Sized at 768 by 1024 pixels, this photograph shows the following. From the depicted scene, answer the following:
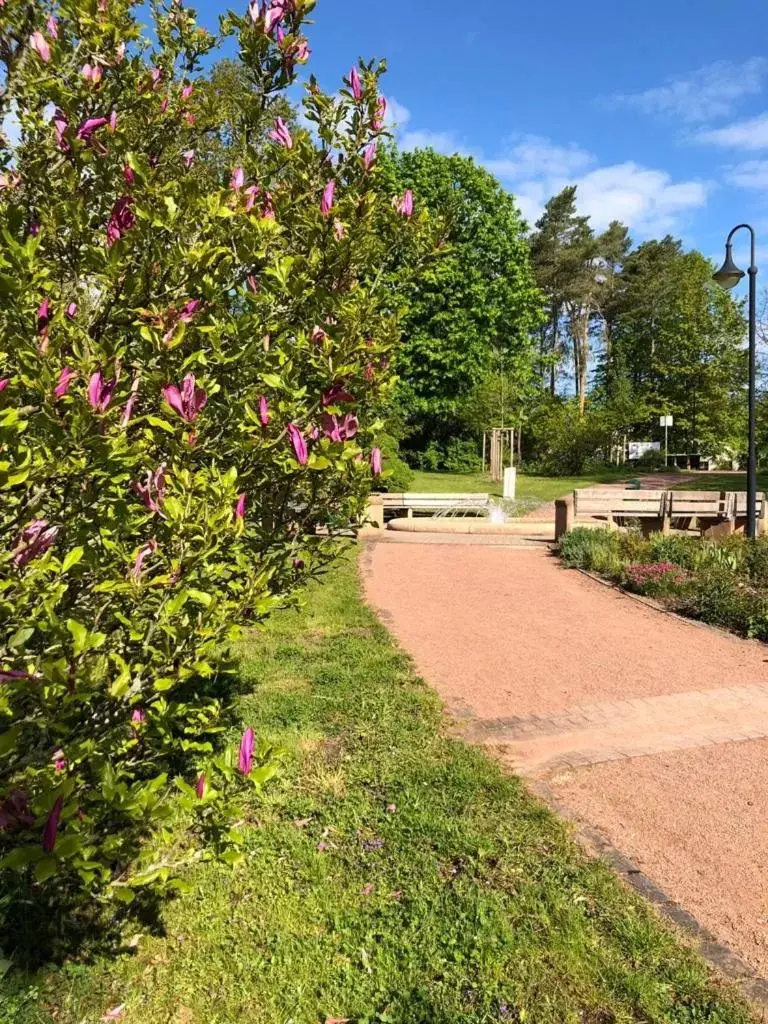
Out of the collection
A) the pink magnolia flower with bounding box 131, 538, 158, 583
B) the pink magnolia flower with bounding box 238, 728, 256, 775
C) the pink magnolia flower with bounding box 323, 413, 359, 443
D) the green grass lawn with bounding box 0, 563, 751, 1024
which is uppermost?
the pink magnolia flower with bounding box 323, 413, 359, 443

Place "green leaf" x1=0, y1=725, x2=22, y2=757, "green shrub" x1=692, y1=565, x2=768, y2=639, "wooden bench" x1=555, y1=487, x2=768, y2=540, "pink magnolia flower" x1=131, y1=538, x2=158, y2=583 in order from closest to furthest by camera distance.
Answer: "green leaf" x1=0, y1=725, x2=22, y2=757 → "pink magnolia flower" x1=131, y1=538, x2=158, y2=583 → "green shrub" x1=692, y1=565, x2=768, y2=639 → "wooden bench" x1=555, y1=487, x2=768, y2=540

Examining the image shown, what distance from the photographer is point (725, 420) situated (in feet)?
123

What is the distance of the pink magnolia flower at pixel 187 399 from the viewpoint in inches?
74.2

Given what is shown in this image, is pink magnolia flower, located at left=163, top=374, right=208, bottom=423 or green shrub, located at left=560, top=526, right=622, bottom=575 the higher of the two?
pink magnolia flower, located at left=163, top=374, right=208, bottom=423

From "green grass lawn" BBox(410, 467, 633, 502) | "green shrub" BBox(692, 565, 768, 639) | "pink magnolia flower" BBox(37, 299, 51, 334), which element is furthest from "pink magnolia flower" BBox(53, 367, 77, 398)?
"green grass lawn" BBox(410, 467, 633, 502)

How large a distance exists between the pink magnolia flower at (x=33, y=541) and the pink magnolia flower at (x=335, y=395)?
89cm

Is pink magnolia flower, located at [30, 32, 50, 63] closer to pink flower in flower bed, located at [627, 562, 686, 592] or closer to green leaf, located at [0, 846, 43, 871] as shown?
green leaf, located at [0, 846, 43, 871]

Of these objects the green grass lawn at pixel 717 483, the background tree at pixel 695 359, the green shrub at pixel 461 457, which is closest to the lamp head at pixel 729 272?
the green grass lawn at pixel 717 483

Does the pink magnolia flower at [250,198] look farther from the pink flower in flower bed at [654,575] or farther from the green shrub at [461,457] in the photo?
the green shrub at [461,457]

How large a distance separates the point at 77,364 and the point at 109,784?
1066mm

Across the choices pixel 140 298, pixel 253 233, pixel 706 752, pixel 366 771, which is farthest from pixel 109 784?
pixel 706 752

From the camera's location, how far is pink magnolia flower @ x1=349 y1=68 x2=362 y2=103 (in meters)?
2.59

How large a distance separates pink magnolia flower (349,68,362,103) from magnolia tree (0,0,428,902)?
25mm

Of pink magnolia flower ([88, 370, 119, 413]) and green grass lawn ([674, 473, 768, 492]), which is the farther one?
green grass lawn ([674, 473, 768, 492])
